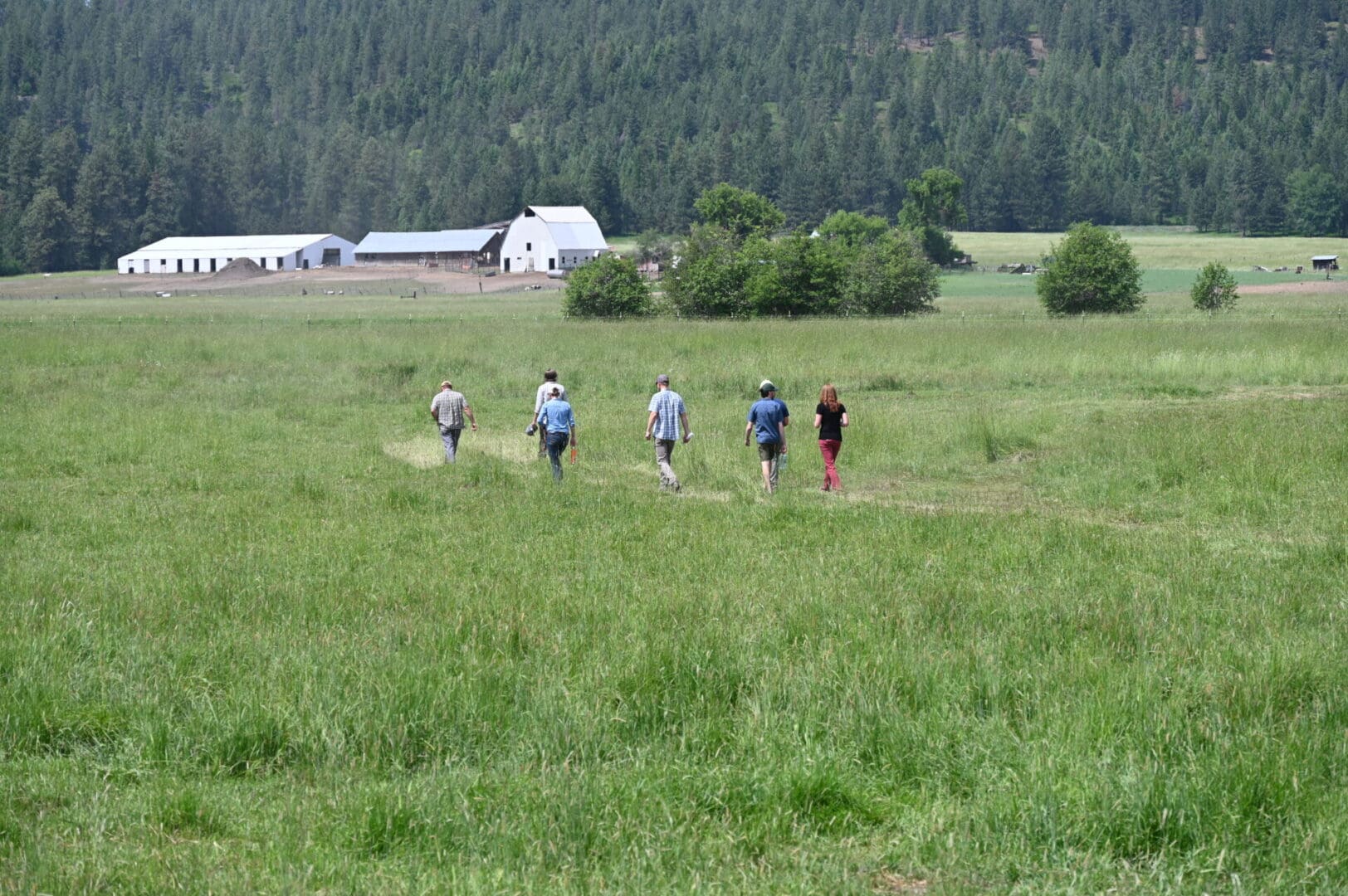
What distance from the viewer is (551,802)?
655 cm

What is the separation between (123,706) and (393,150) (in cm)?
19415

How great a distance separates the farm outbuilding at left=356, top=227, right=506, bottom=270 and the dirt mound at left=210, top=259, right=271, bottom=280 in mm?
13206

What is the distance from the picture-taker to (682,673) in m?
8.52

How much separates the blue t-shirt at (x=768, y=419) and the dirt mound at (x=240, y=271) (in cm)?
10783

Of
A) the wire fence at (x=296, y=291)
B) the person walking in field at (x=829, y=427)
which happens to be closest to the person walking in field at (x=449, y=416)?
the person walking in field at (x=829, y=427)

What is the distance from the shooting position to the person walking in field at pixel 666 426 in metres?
18.4

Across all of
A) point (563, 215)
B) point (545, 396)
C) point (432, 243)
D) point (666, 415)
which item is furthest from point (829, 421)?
point (432, 243)

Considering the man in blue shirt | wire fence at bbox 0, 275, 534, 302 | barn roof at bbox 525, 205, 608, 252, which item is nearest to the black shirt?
the man in blue shirt

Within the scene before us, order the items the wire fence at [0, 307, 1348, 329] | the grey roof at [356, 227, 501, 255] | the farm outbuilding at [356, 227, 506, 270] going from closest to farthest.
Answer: the wire fence at [0, 307, 1348, 329]
the farm outbuilding at [356, 227, 506, 270]
the grey roof at [356, 227, 501, 255]

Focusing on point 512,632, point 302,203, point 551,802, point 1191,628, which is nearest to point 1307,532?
→ point 1191,628

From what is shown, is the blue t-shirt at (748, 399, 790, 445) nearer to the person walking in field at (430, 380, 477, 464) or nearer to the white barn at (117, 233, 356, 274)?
the person walking in field at (430, 380, 477, 464)

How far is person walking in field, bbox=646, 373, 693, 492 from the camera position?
18391 millimetres

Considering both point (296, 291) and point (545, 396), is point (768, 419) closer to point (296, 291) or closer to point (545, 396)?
point (545, 396)

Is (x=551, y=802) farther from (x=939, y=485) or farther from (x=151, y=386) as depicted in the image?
(x=151, y=386)
